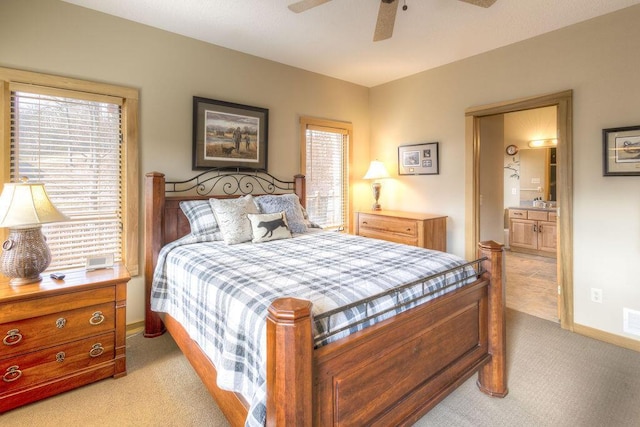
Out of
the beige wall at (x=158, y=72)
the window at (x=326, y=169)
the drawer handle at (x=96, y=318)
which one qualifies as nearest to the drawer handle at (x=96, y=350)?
the drawer handle at (x=96, y=318)

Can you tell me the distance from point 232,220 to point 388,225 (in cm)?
201

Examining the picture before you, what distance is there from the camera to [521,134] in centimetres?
651

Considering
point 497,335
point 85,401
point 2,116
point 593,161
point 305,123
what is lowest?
point 85,401

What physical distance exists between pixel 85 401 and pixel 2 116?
203 cm

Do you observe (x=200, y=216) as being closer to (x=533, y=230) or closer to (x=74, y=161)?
(x=74, y=161)

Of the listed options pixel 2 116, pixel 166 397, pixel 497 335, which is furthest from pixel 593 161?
pixel 2 116

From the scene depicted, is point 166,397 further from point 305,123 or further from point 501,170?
point 501,170

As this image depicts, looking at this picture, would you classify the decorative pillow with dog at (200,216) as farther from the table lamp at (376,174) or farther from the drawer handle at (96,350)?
the table lamp at (376,174)

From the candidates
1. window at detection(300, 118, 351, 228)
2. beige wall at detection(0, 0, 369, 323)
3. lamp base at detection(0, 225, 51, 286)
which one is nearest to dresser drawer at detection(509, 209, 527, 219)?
window at detection(300, 118, 351, 228)

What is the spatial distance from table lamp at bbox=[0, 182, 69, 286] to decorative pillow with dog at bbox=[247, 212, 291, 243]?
4.25 feet

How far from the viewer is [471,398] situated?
6.55 ft

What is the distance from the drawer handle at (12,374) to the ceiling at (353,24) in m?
2.62

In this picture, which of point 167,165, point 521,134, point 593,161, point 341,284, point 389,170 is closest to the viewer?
point 341,284

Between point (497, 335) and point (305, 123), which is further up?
point (305, 123)
